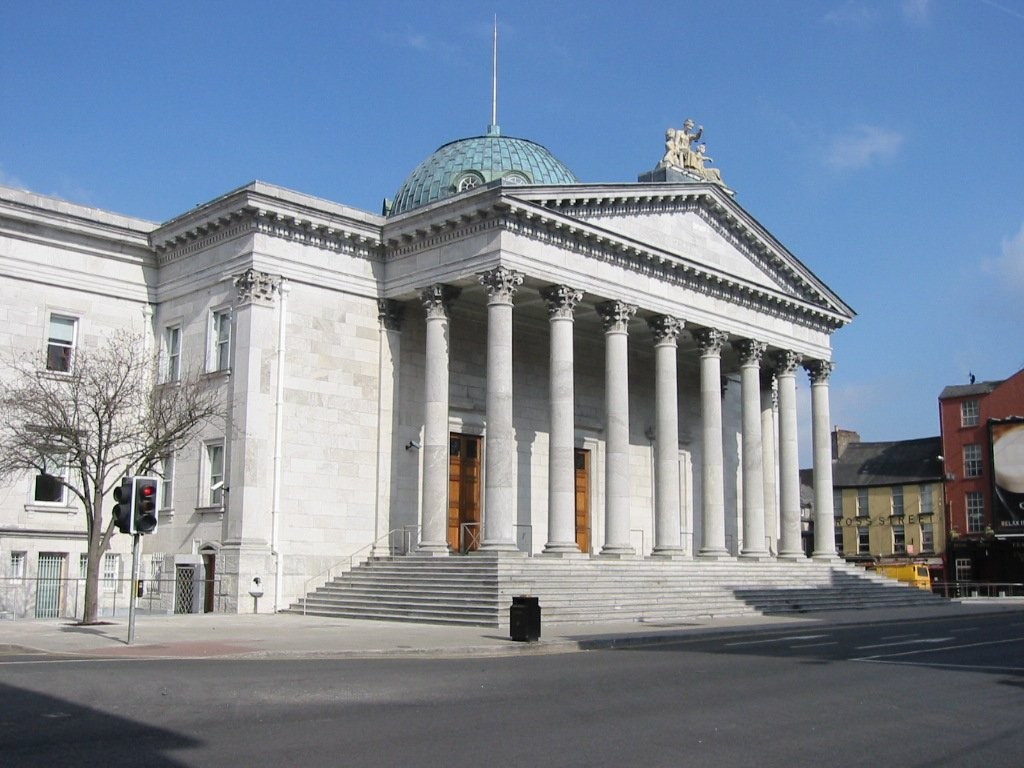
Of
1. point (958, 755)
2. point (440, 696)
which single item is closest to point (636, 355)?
point (440, 696)

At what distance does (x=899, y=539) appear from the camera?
249 feet

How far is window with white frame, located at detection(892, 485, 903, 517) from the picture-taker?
75875 mm

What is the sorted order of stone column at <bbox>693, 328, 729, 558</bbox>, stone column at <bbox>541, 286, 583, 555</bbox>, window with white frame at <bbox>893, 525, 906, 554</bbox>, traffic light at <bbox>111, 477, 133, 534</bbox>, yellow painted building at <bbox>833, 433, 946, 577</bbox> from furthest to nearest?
window with white frame at <bbox>893, 525, 906, 554</bbox>
yellow painted building at <bbox>833, 433, 946, 577</bbox>
stone column at <bbox>693, 328, 729, 558</bbox>
stone column at <bbox>541, 286, 583, 555</bbox>
traffic light at <bbox>111, 477, 133, 534</bbox>

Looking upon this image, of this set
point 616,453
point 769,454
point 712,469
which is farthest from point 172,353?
point 769,454

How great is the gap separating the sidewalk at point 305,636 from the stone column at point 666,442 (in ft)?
18.5

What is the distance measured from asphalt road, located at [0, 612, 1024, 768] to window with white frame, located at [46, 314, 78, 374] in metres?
18.2

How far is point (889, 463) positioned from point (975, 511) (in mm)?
7700

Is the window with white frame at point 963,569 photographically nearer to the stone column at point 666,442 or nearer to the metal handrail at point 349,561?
the stone column at point 666,442

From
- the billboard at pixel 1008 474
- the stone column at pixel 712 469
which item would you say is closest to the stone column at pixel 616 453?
the stone column at pixel 712 469

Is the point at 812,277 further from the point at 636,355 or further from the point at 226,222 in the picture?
the point at 226,222

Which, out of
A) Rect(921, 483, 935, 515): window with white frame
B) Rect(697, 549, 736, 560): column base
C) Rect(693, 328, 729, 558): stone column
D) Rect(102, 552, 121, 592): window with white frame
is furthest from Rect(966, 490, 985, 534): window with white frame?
Rect(102, 552, 121, 592): window with white frame

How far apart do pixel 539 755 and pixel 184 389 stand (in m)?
23.4

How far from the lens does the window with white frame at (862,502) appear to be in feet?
258

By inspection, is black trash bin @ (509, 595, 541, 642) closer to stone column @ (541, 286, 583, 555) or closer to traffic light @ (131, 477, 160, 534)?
traffic light @ (131, 477, 160, 534)
